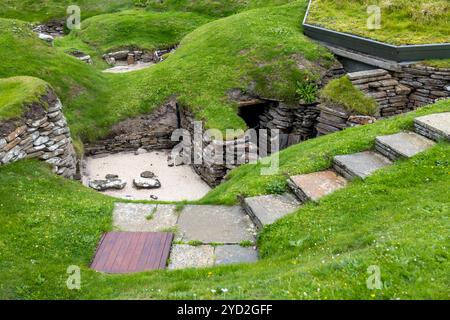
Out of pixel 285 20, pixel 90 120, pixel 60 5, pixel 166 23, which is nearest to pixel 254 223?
pixel 90 120

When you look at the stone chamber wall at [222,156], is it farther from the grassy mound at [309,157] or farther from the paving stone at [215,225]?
the paving stone at [215,225]

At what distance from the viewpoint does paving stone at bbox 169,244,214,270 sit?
1105 cm

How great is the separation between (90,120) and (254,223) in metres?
13.4

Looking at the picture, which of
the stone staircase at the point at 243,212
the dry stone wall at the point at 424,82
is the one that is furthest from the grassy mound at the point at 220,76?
the stone staircase at the point at 243,212

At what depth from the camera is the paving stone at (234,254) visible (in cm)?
1119

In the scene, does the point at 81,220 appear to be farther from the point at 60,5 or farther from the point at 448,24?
the point at 60,5

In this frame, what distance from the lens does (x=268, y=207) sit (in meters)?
12.9

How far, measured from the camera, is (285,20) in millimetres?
27906

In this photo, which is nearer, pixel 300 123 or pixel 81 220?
pixel 81 220

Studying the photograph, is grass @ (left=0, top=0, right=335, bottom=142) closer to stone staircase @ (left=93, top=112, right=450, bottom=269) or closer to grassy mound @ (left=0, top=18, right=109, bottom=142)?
grassy mound @ (left=0, top=18, right=109, bottom=142)

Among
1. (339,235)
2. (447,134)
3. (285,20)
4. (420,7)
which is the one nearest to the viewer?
(339,235)

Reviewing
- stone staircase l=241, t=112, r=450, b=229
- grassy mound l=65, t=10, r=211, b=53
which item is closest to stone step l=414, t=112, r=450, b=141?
stone staircase l=241, t=112, r=450, b=229

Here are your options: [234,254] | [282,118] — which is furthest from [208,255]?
[282,118]

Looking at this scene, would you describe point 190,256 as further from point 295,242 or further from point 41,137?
point 41,137
